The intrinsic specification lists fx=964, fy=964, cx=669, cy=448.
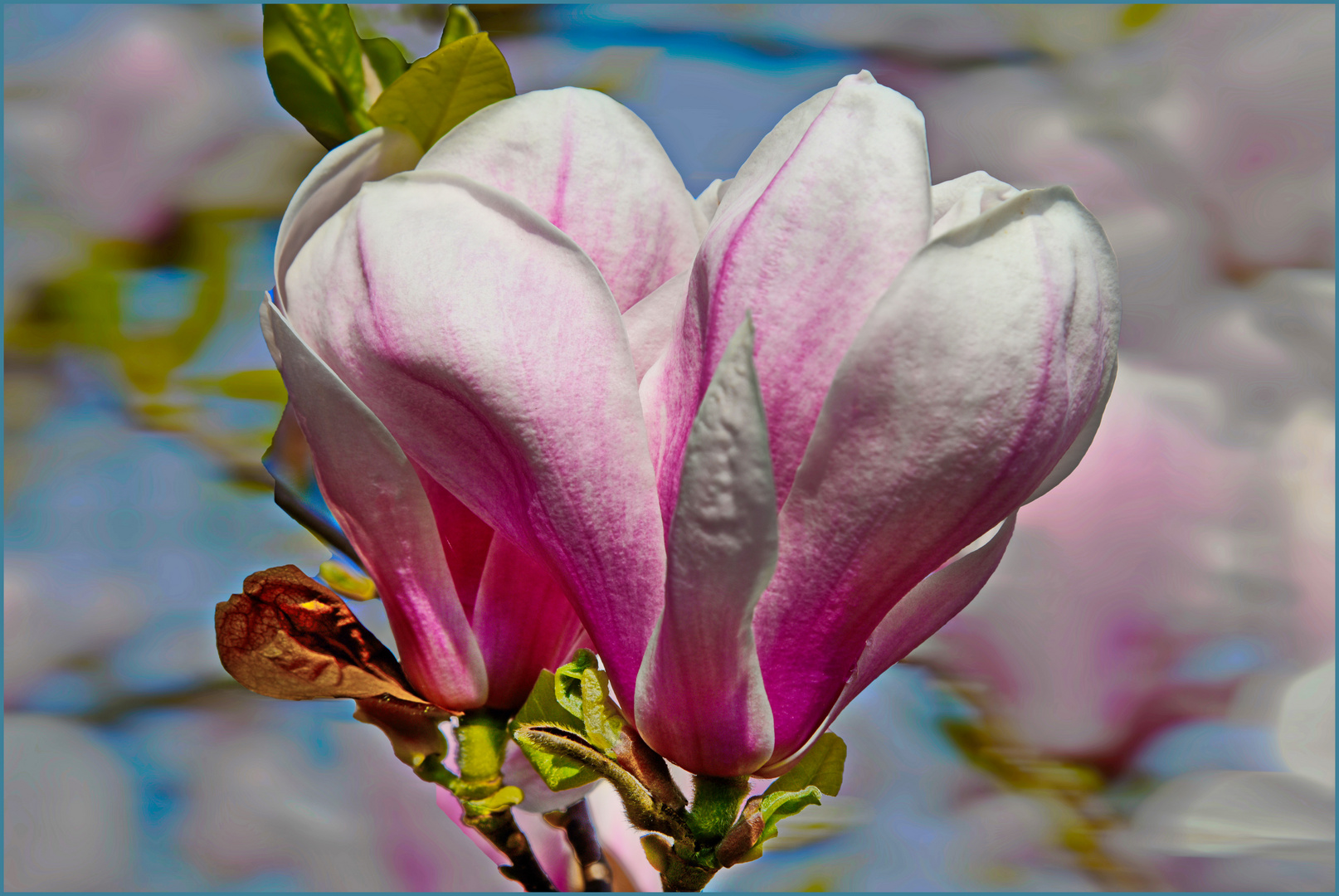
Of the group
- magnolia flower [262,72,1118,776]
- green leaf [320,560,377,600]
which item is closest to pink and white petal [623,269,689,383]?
magnolia flower [262,72,1118,776]

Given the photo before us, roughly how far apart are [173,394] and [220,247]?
125 millimetres

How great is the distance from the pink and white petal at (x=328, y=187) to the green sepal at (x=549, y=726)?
0.16 metres

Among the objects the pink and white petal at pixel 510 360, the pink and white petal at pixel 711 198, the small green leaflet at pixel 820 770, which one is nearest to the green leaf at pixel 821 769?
the small green leaflet at pixel 820 770

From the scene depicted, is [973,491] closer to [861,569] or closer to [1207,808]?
[861,569]

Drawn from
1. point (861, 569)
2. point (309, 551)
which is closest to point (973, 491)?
point (861, 569)

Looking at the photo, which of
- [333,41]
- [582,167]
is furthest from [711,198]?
[333,41]

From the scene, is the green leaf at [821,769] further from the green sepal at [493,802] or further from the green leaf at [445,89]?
the green leaf at [445,89]

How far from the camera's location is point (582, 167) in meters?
0.34

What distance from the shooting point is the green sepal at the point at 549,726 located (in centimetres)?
31

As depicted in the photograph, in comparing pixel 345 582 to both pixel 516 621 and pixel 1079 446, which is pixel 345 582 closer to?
pixel 516 621

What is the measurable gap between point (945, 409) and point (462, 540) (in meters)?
0.19

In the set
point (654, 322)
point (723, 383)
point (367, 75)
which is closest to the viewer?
point (723, 383)

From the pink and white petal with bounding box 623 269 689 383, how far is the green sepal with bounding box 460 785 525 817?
6.9 inches

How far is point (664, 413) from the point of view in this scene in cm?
31
